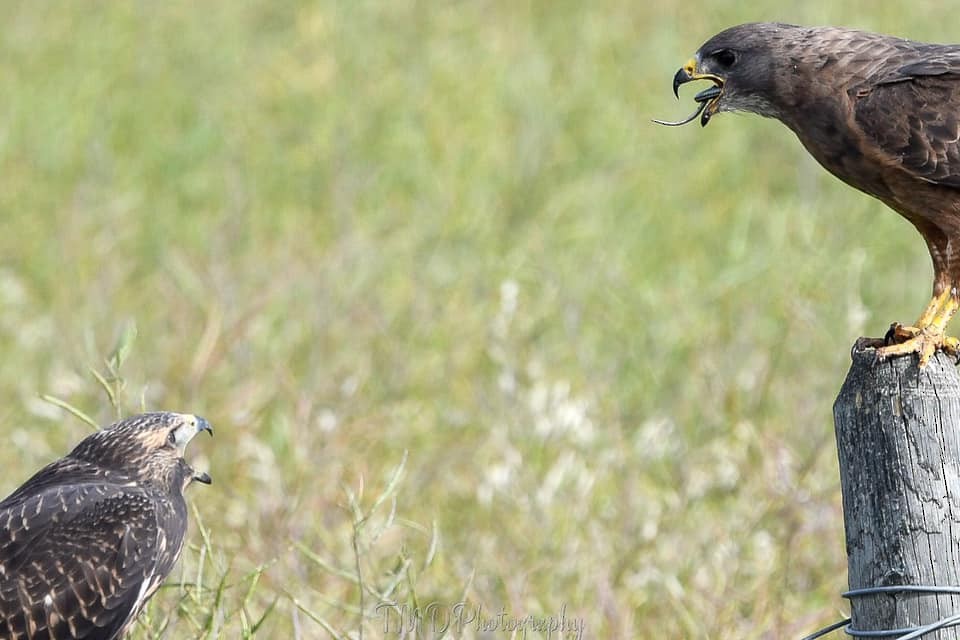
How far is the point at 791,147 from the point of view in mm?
10766

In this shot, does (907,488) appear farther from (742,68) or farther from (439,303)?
(439,303)

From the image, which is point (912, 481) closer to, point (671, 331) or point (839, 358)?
point (839, 358)

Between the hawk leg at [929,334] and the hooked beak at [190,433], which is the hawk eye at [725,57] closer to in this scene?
the hawk leg at [929,334]

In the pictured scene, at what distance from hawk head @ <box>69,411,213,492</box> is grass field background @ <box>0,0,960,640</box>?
13.0 inches

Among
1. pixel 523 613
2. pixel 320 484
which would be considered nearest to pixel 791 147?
pixel 320 484

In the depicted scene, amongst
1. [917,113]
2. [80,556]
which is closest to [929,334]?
[917,113]

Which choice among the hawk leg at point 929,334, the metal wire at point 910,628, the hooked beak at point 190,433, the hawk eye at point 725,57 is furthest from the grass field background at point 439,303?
the hawk eye at point 725,57

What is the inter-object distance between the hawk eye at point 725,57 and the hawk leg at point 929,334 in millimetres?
1007

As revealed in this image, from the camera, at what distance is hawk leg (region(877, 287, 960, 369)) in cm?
350

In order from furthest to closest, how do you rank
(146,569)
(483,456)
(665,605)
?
(483,456)
(665,605)
(146,569)

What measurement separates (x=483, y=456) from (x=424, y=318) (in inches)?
45.9

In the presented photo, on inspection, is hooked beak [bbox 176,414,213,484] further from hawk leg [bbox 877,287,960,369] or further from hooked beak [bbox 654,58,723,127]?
hawk leg [bbox 877,287,960,369]

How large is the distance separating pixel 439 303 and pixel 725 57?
11.4 feet

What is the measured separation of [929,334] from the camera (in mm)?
3688
